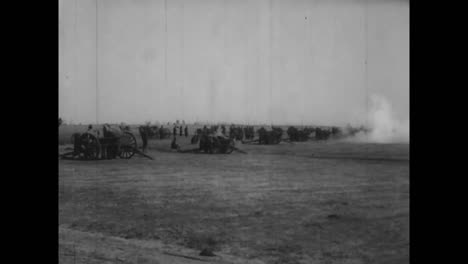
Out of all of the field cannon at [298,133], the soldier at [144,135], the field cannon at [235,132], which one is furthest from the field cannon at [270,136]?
the soldier at [144,135]

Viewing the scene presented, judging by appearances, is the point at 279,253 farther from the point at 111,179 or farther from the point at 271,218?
the point at 111,179

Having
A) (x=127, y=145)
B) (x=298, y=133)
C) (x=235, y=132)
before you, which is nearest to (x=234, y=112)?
(x=235, y=132)

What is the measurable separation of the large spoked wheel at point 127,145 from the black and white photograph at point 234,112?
0.05 ft

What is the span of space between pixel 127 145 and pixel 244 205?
1514 mm

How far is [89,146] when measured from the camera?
4293 millimetres

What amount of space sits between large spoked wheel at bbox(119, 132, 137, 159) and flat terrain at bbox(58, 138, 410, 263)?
82 millimetres

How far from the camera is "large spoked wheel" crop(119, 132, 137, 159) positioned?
430 centimetres

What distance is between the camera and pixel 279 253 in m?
3.99

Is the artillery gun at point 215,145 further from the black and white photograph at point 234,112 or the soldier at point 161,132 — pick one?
the soldier at point 161,132

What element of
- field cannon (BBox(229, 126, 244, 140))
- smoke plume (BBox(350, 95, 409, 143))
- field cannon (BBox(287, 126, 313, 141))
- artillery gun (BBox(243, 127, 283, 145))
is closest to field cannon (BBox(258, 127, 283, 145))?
artillery gun (BBox(243, 127, 283, 145))
